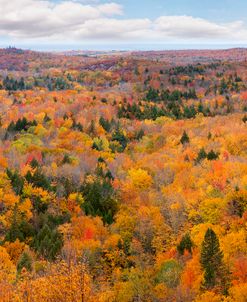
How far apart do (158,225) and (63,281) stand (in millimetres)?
54478

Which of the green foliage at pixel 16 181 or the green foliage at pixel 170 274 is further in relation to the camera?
the green foliage at pixel 16 181

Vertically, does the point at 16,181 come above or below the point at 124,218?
above

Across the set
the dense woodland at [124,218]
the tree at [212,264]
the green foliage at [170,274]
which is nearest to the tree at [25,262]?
the dense woodland at [124,218]

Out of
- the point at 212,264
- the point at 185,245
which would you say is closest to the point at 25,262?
the point at 212,264

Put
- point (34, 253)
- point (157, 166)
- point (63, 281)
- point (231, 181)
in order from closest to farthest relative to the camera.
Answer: point (63, 281)
point (34, 253)
point (231, 181)
point (157, 166)

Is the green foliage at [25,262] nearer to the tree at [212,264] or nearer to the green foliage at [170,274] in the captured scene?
the green foliage at [170,274]

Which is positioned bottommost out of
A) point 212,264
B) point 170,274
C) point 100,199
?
point 170,274

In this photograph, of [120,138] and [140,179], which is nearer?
[140,179]

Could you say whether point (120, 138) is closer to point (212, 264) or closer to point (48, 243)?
point (48, 243)

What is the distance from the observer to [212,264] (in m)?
53.8

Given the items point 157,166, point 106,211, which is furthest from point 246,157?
point 106,211

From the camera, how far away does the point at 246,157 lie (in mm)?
115812

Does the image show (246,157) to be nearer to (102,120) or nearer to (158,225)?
(158,225)

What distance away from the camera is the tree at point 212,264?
53.4 metres
